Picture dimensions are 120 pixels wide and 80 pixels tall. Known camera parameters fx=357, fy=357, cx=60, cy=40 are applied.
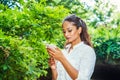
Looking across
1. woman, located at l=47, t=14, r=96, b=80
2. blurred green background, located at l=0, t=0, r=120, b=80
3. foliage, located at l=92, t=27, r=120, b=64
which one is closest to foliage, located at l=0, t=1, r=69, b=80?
blurred green background, located at l=0, t=0, r=120, b=80

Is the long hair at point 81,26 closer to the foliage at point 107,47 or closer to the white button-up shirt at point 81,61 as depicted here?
the white button-up shirt at point 81,61

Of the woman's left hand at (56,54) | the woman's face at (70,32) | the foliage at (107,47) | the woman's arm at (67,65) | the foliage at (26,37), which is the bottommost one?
the foliage at (107,47)

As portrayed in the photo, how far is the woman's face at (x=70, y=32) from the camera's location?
7.89 ft

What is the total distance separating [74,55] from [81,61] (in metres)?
0.08

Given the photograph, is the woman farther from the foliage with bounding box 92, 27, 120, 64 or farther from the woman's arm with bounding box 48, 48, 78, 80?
the foliage with bounding box 92, 27, 120, 64

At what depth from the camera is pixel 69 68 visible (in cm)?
220

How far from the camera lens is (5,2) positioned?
18.0 feet

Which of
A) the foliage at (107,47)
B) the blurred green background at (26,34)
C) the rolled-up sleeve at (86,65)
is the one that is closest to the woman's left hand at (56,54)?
the rolled-up sleeve at (86,65)

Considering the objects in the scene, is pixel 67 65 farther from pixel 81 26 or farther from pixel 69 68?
pixel 81 26

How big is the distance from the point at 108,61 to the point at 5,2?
7.49 m

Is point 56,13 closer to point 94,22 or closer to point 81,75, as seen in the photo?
point 81,75

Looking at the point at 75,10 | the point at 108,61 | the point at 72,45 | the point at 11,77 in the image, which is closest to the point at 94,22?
the point at 75,10

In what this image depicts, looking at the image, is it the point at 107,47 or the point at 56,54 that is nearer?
the point at 56,54

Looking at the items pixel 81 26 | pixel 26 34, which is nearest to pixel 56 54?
pixel 81 26
